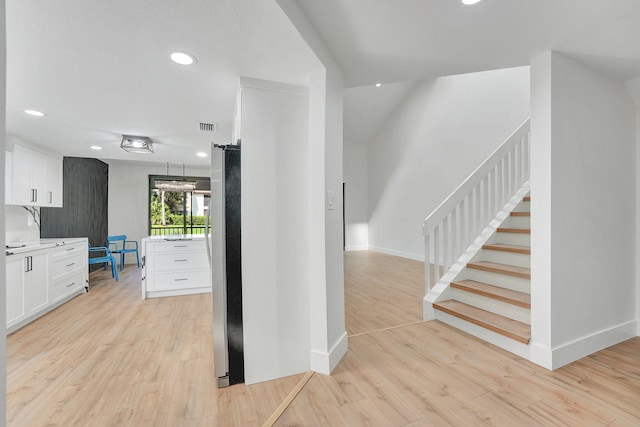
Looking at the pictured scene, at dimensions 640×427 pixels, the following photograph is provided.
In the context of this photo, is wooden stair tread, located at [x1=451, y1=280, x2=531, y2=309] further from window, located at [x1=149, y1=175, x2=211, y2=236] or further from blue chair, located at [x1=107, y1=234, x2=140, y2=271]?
blue chair, located at [x1=107, y1=234, x2=140, y2=271]

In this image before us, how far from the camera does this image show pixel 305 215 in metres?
1.93

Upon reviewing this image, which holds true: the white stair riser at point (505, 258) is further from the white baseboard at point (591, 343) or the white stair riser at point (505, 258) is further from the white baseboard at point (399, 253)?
the white baseboard at point (399, 253)

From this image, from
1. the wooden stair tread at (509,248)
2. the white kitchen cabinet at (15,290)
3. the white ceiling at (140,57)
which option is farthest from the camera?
the white kitchen cabinet at (15,290)

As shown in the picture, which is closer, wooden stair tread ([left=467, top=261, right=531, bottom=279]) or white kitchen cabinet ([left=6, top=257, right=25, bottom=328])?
wooden stair tread ([left=467, top=261, right=531, bottom=279])

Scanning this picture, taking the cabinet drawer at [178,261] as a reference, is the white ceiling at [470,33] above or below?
above

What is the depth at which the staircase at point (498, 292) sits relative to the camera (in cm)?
217

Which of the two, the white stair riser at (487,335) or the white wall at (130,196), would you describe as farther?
the white wall at (130,196)

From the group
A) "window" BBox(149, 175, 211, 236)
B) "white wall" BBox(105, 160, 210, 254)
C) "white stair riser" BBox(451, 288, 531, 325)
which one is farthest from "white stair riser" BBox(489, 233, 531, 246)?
"white wall" BBox(105, 160, 210, 254)

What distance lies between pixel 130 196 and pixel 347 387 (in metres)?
6.65

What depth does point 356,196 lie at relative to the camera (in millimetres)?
7902

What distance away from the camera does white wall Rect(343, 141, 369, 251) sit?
25.6 feet

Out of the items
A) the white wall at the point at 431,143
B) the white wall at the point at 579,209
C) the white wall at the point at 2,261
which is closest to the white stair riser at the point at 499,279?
the white wall at the point at 579,209

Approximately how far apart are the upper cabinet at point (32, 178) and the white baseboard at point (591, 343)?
5897mm

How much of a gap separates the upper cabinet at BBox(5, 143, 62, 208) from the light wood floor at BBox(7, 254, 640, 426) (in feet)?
6.71
